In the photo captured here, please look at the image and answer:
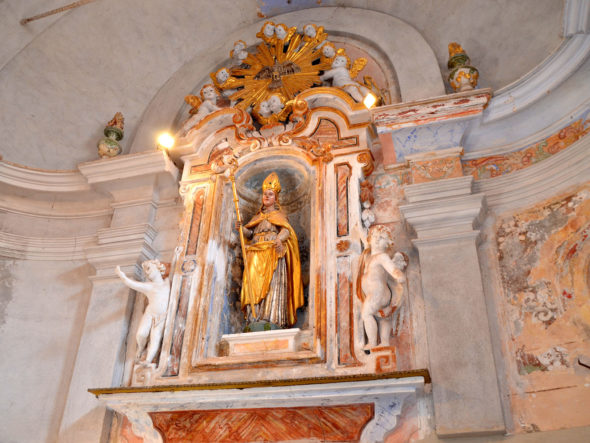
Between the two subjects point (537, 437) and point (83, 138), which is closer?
point (537, 437)

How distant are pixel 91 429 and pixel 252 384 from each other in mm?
1516

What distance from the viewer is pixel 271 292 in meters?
5.02

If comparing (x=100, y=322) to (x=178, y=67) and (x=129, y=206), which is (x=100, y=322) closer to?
(x=129, y=206)

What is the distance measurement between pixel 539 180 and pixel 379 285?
60.3 inches

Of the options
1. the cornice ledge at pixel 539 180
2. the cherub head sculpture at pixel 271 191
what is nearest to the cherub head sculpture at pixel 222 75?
the cherub head sculpture at pixel 271 191

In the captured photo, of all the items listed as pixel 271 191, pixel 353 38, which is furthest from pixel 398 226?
pixel 353 38

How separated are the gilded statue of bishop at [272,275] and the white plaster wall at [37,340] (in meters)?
1.70

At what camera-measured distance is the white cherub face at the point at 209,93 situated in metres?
6.19

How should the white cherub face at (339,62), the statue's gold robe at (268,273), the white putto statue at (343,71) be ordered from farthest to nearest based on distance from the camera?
1. the white cherub face at (339,62)
2. the white putto statue at (343,71)
3. the statue's gold robe at (268,273)

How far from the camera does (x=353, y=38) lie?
645 cm

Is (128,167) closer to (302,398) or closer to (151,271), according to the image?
(151,271)

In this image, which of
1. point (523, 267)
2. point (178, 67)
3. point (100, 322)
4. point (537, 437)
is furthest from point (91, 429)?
point (178, 67)

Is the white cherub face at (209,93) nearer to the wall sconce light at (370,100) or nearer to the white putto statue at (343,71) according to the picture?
the white putto statue at (343,71)

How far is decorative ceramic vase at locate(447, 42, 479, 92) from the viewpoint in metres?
5.25
